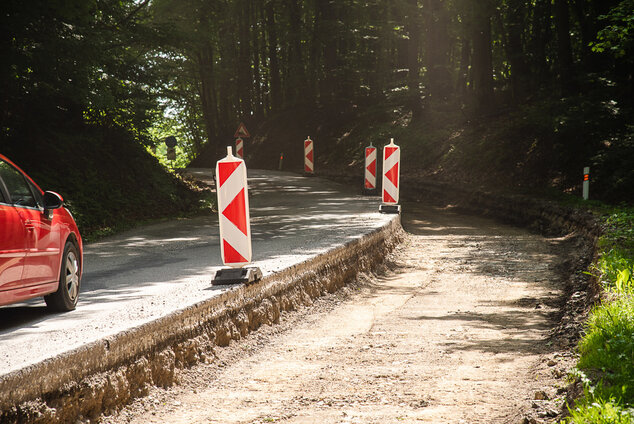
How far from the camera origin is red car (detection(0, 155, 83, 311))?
514 cm

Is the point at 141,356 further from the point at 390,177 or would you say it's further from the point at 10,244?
the point at 390,177

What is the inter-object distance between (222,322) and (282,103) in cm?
4357

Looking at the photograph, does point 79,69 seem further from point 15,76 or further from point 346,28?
point 346,28

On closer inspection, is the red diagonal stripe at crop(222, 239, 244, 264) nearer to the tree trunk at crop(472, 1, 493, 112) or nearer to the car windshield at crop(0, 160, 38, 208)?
the car windshield at crop(0, 160, 38, 208)

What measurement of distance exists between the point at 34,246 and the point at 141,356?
145 cm

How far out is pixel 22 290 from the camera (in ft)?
17.4

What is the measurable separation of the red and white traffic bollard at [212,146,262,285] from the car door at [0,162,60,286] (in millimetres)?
1687

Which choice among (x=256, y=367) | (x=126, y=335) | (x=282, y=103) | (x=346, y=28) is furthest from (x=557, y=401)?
(x=282, y=103)

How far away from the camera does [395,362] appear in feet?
18.9

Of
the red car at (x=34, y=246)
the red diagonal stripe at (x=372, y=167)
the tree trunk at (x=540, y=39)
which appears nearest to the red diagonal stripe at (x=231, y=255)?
the red car at (x=34, y=246)

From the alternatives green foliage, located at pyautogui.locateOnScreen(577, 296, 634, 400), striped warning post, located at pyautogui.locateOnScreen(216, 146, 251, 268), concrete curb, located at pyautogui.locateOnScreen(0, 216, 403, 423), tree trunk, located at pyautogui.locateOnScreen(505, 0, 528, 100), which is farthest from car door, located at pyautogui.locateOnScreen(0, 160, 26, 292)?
tree trunk, located at pyautogui.locateOnScreen(505, 0, 528, 100)

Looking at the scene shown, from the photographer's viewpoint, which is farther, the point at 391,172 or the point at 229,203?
the point at 391,172

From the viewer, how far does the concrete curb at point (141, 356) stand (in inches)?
151

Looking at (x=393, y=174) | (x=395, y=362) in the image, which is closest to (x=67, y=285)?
(x=395, y=362)
